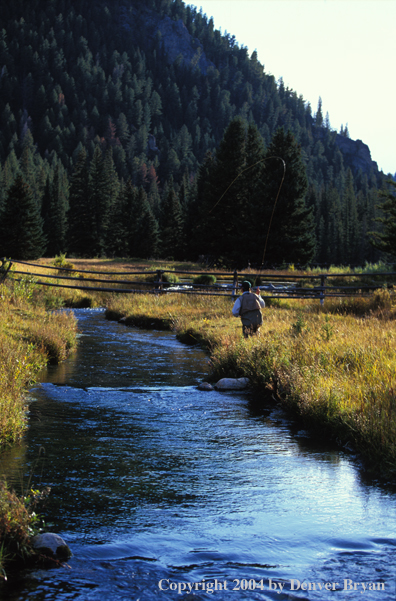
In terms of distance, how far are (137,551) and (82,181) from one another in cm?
8888

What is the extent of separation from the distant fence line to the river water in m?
7.58

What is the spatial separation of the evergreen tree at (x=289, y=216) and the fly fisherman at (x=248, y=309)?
1188 inches

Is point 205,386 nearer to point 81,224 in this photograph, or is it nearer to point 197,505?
point 197,505

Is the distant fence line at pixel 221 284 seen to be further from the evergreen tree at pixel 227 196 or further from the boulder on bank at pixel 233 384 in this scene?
the evergreen tree at pixel 227 196

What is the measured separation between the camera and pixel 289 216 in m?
43.3

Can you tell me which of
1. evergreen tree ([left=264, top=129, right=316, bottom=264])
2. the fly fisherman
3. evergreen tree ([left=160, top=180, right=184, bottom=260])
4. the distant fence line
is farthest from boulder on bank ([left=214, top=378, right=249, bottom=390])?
evergreen tree ([left=160, top=180, right=184, bottom=260])

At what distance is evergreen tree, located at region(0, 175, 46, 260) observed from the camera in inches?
2325

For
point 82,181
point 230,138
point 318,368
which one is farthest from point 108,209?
point 318,368

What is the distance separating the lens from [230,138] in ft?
161

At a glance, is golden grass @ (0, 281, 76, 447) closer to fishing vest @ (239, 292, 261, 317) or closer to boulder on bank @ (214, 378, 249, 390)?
boulder on bank @ (214, 378, 249, 390)

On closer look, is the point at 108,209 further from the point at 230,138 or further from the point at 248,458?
the point at 248,458

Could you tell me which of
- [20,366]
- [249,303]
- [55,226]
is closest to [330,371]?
[249,303]

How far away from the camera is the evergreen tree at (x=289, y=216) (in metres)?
42.8

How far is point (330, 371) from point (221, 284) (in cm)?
2556
